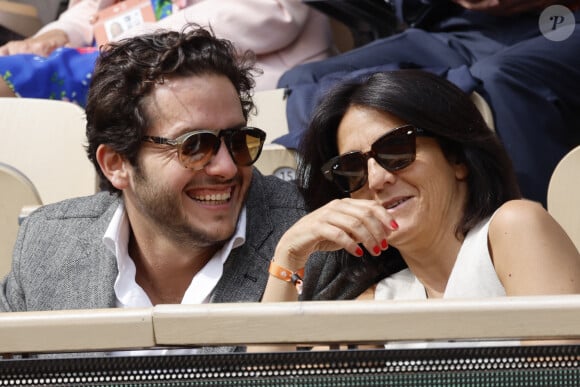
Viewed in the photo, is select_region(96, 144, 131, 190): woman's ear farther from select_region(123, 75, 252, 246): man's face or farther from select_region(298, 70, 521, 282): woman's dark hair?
select_region(298, 70, 521, 282): woman's dark hair

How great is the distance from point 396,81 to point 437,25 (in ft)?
3.80

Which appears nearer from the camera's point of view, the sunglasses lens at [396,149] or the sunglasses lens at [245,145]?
the sunglasses lens at [396,149]

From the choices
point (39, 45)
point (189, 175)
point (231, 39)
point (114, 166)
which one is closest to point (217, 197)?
Answer: point (189, 175)

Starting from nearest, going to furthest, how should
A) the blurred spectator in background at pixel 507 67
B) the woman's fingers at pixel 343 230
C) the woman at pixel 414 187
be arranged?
the woman's fingers at pixel 343 230 < the woman at pixel 414 187 < the blurred spectator in background at pixel 507 67

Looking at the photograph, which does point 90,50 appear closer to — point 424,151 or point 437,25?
point 437,25

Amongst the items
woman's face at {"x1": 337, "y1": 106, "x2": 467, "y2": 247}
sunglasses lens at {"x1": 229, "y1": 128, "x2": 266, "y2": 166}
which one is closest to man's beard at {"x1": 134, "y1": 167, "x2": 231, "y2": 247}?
sunglasses lens at {"x1": 229, "y1": 128, "x2": 266, "y2": 166}

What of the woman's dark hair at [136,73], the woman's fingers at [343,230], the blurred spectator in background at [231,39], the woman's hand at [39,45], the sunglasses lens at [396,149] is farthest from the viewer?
the woman's hand at [39,45]

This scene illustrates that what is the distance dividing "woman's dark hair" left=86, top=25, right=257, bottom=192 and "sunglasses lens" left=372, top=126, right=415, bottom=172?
52cm

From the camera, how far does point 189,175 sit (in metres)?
2.22

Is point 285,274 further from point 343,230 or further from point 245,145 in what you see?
point 245,145

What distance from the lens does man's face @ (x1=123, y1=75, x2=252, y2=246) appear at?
2.22m

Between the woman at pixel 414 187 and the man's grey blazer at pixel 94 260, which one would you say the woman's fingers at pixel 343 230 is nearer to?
the woman at pixel 414 187

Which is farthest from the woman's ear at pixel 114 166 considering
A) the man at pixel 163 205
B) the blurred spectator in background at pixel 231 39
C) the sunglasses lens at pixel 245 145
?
the blurred spectator in background at pixel 231 39

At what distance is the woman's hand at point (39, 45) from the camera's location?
3.87 metres
